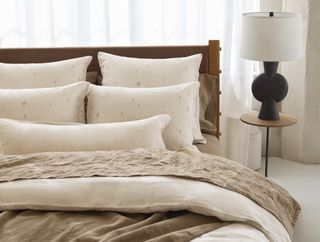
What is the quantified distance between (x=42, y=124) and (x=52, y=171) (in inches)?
21.3

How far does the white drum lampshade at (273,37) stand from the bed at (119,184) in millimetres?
461

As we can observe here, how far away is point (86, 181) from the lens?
1.98m

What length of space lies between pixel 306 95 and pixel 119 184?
1934 mm

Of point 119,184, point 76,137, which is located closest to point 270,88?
point 76,137

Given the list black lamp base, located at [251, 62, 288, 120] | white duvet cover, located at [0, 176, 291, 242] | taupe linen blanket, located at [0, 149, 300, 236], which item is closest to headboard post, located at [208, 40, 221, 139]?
black lamp base, located at [251, 62, 288, 120]

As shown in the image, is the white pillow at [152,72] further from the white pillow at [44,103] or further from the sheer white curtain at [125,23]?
the sheer white curtain at [125,23]

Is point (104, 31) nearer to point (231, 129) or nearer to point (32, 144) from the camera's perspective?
point (231, 129)

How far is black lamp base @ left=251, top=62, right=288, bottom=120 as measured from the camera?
3.13 meters

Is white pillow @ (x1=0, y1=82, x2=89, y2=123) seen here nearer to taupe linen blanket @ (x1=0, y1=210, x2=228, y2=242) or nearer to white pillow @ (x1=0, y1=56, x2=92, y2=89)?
white pillow @ (x1=0, y1=56, x2=92, y2=89)

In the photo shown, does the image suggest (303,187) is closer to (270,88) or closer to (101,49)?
(270,88)

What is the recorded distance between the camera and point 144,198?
189 cm

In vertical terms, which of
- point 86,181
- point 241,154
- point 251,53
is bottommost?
point 241,154

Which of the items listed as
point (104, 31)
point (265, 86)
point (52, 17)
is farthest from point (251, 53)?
point (52, 17)

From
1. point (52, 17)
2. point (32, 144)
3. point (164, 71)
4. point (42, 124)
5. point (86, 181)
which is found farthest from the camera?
point (52, 17)
